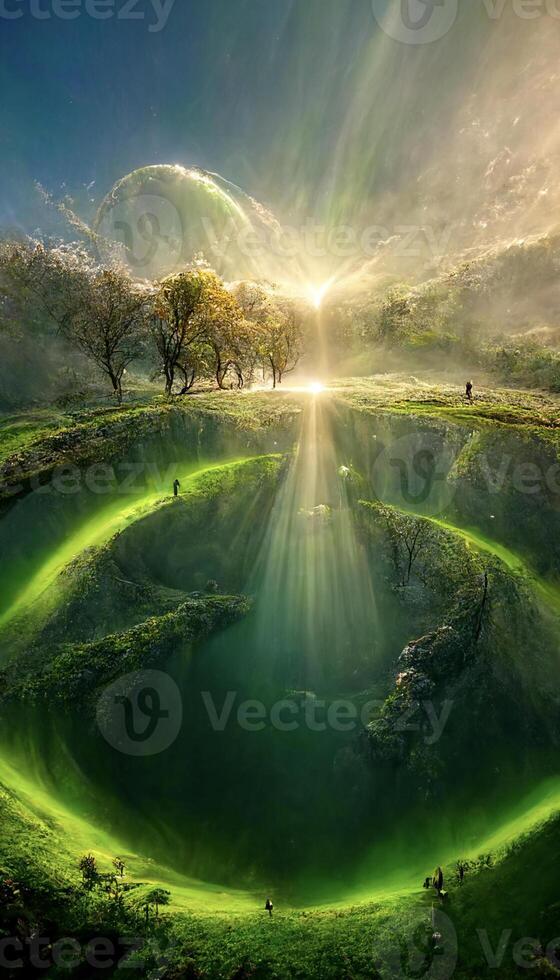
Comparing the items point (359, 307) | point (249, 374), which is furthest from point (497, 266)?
point (249, 374)

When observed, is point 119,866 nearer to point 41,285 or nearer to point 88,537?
point 88,537

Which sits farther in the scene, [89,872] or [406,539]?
[406,539]

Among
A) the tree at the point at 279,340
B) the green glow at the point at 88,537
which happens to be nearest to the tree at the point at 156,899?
the green glow at the point at 88,537

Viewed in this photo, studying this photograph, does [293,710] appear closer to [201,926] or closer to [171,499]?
[201,926]

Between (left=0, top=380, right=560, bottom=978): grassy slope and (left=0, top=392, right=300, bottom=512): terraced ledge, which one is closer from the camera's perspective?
(left=0, top=380, right=560, bottom=978): grassy slope

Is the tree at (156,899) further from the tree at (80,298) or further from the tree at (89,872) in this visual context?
the tree at (80,298)

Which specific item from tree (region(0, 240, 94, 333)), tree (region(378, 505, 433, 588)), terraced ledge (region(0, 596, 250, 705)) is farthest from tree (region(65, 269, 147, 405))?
tree (region(378, 505, 433, 588))

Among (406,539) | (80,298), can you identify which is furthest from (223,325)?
(406,539)

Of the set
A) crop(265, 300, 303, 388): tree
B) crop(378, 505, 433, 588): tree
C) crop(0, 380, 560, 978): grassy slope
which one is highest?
crop(265, 300, 303, 388): tree

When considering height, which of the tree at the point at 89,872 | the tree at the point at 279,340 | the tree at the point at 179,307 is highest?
the tree at the point at 279,340

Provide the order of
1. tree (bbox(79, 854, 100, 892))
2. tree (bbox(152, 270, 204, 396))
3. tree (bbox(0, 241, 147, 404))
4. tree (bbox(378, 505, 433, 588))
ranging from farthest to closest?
tree (bbox(0, 241, 147, 404))
tree (bbox(152, 270, 204, 396))
tree (bbox(378, 505, 433, 588))
tree (bbox(79, 854, 100, 892))

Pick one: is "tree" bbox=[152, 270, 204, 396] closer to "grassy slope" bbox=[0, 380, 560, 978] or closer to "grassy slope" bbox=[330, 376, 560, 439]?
"grassy slope" bbox=[330, 376, 560, 439]
